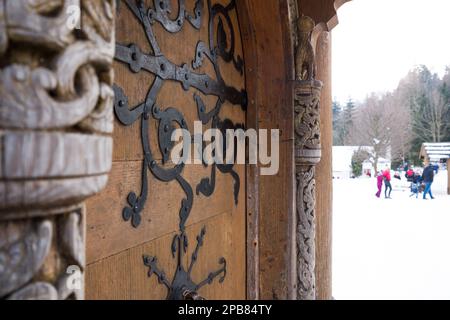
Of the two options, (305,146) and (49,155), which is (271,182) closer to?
(305,146)

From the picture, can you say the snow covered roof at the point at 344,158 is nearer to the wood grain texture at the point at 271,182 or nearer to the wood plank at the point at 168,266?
the wood grain texture at the point at 271,182

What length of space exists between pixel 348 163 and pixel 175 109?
58.8 feet

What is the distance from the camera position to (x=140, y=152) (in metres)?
0.79

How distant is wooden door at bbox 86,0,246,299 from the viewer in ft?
2.34

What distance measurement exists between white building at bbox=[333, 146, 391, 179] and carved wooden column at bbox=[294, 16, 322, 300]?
623 inches

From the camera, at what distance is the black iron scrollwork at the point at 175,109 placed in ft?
2.48

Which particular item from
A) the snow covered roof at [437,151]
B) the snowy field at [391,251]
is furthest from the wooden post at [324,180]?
the snow covered roof at [437,151]

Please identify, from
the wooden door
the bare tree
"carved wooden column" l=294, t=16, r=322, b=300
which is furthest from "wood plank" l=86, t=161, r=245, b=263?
the bare tree

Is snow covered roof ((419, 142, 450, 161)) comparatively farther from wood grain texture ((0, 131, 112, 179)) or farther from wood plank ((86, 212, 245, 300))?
wood grain texture ((0, 131, 112, 179))

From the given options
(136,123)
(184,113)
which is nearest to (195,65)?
(184,113)

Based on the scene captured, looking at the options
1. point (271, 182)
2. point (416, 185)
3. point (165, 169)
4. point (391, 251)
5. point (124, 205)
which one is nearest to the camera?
point (124, 205)

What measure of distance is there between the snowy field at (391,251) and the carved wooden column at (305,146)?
1.50m

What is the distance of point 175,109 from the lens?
901 mm

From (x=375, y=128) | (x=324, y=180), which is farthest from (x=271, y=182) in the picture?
(x=375, y=128)
